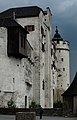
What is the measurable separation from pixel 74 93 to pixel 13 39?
12.1m

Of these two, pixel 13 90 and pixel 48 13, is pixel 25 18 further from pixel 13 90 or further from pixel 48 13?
pixel 13 90

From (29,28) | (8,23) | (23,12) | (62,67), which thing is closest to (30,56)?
(29,28)

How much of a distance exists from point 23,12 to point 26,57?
14.7m

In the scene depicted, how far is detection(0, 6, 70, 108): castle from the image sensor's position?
1962 inches

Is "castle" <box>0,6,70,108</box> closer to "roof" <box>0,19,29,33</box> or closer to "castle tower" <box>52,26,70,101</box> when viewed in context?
"roof" <box>0,19,29,33</box>

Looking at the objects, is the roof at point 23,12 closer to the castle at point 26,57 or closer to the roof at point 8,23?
the castle at point 26,57

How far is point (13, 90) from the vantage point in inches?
2012

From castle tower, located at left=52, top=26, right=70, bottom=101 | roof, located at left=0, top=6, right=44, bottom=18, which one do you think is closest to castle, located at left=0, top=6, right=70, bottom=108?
roof, located at left=0, top=6, right=44, bottom=18

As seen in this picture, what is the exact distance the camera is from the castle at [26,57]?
49.8 metres

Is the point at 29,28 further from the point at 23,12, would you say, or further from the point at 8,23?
the point at 8,23

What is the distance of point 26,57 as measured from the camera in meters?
54.2

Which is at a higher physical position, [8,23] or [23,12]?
[23,12]

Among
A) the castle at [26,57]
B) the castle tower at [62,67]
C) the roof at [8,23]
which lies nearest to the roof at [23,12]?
the castle at [26,57]

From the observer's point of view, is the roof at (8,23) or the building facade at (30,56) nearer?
the building facade at (30,56)
